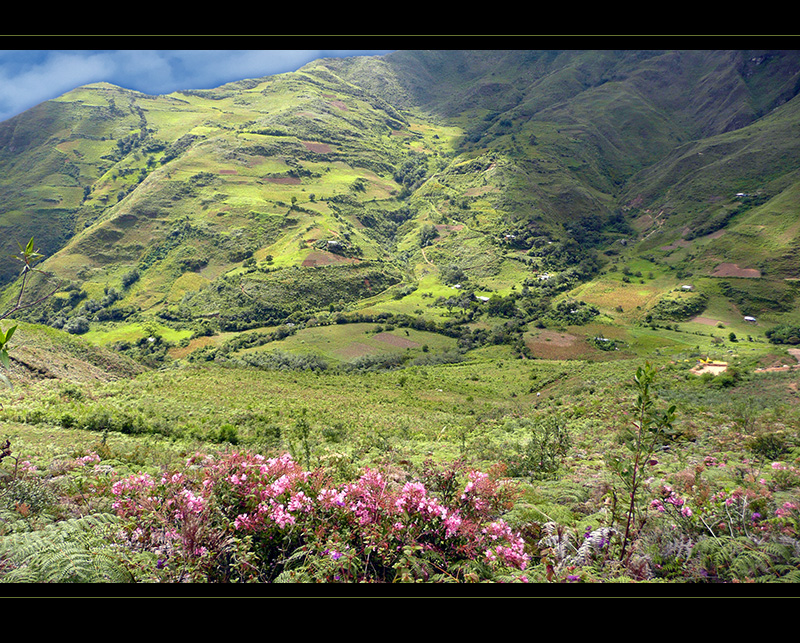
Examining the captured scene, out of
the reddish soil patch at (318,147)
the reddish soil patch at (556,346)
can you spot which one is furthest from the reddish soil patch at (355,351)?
the reddish soil patch at (318,147)

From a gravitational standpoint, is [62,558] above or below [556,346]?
below

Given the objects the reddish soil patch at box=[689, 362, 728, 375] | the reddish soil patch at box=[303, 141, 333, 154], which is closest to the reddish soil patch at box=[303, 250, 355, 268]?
the reddish soil patch at box=[303, 141, 333, 154]

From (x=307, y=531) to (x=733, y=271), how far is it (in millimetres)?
112727

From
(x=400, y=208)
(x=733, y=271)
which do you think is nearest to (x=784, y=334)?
(x=733, y=271)

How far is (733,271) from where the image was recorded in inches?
3381

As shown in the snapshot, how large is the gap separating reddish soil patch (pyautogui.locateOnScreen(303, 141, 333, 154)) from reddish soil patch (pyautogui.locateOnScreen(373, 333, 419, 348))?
121869 millimetres

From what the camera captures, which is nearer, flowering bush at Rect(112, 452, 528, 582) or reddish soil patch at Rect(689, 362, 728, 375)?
flowering bush at Rect(112, 452, 528, 582)

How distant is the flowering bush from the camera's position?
3213mm

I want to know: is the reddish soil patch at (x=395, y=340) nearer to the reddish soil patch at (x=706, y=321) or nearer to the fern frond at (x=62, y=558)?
the reddish soil patch at (x=706, y=321)

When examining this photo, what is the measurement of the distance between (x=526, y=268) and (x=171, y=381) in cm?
10464

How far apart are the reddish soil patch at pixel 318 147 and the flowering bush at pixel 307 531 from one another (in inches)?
7146

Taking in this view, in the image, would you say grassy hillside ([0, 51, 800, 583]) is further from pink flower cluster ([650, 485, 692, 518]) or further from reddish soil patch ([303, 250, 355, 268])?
reddish soil patch ([303, 250, 355, 268])

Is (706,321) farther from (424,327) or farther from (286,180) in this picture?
(286,180)

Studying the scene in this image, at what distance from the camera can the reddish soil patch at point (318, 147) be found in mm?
166375
